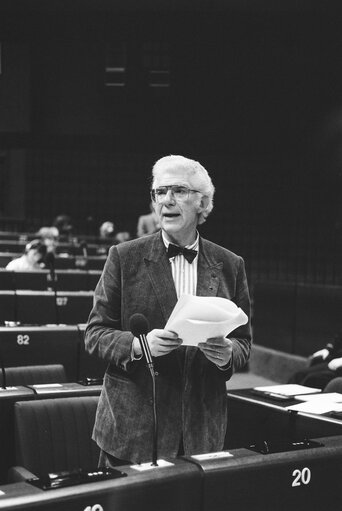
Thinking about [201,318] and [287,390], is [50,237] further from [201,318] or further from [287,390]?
[201,318]

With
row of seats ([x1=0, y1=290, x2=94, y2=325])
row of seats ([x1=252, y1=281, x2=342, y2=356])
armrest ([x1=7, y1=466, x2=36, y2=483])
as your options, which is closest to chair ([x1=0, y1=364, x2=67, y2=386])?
armrest ([x1=7, y1=466, x2=36, y2=483])

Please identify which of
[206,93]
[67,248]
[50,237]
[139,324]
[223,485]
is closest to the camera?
[223,485]

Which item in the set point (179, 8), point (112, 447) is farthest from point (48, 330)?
point (179, 8)

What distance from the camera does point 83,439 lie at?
11.0ft

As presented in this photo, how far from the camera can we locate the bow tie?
2.33 meters

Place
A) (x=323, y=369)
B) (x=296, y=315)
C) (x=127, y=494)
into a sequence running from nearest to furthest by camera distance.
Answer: (x=127, y=494) → (x=323, y=369) → (x=296, y=315)

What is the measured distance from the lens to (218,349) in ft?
7.14

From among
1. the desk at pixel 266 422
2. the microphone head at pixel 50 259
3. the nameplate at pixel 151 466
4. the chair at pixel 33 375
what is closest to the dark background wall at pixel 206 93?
the microphone head at pixel 50 259

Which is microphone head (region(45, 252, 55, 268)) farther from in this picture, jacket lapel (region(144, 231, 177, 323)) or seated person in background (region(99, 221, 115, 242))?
jacket lapel (region(144, 231, 177, 323))

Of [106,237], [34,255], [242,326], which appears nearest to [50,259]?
[34,255]

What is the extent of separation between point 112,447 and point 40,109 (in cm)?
1140

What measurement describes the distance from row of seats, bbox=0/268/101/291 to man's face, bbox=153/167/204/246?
6119 millimetres

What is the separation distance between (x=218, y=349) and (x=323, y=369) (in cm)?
417

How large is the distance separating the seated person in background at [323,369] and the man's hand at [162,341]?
362 centimetres
